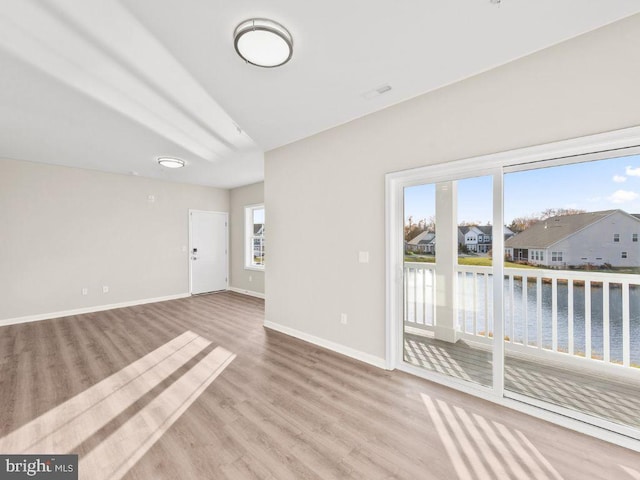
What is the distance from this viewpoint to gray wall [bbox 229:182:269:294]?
646 cm

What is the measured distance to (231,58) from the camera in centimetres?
203

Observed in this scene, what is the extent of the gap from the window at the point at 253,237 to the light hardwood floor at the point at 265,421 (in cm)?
351

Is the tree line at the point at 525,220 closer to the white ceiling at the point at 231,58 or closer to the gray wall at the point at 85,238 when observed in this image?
the white ceiling at the point at 231,58

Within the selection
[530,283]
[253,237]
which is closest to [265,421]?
[530,283]

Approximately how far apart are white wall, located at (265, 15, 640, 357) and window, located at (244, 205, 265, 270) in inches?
102

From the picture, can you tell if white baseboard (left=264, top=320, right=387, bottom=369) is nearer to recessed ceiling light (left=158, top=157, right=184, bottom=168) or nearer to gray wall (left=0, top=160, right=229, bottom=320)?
recessed ceiling light (left=158, top=157, right=184, bottom=168)

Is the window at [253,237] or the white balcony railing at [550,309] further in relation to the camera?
the window at [253,237]

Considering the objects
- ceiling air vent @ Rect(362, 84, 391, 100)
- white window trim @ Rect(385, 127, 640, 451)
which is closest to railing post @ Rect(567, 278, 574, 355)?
white window trim @ Rect(385, 127, 640, 451)

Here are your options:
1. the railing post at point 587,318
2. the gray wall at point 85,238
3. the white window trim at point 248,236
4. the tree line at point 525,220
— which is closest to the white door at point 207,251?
the gray wall at point 85,238

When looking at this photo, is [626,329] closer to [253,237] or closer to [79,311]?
[253,237]

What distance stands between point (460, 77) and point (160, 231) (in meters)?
6.17

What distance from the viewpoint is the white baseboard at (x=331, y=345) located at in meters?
2.91

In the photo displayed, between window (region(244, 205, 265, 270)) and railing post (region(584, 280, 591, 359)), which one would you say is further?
window (region(244, 205, 265, 270))

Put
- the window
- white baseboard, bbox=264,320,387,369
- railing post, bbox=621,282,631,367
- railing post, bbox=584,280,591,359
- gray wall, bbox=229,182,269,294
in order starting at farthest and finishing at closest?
the window < gray wall, bbox=229,182,269,294 < white baseboard, bbox=264,320,387,369 < railing post, bbox=584,280,591,359 < railing post, bbox=621,282,631,367
